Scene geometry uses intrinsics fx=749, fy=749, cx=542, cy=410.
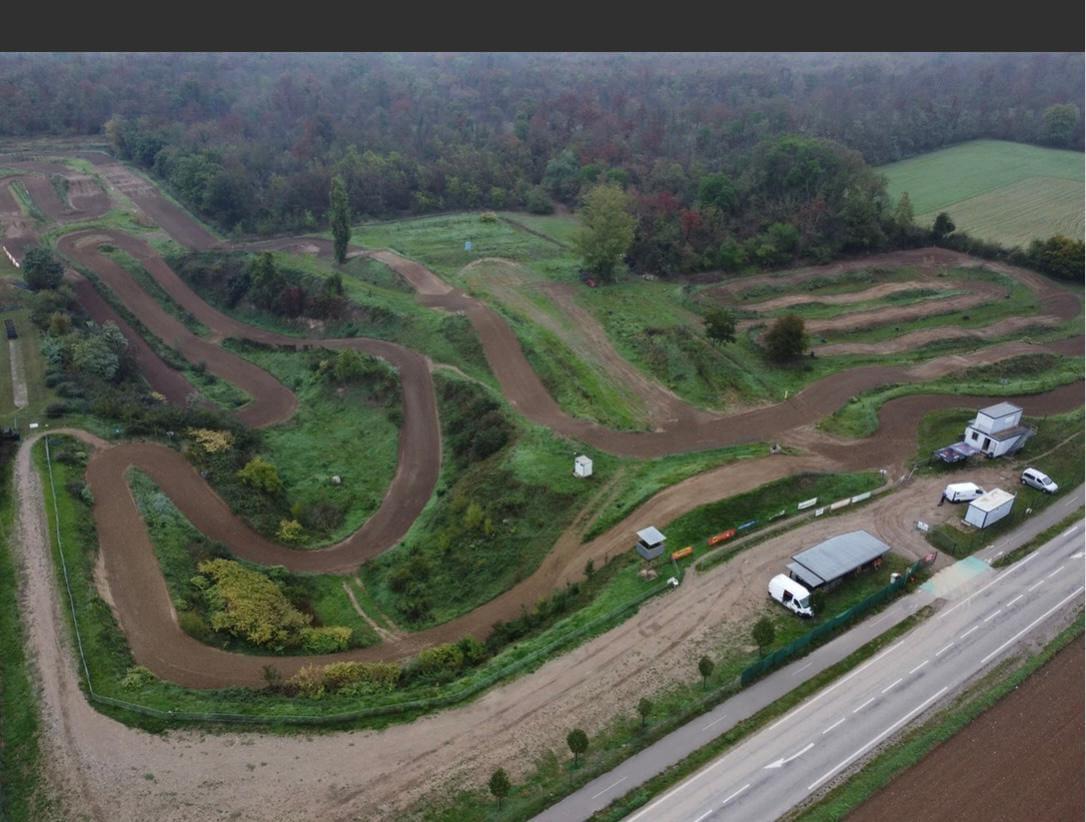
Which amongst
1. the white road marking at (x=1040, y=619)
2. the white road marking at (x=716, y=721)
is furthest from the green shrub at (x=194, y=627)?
the white road marking at (x=1040, y=619)

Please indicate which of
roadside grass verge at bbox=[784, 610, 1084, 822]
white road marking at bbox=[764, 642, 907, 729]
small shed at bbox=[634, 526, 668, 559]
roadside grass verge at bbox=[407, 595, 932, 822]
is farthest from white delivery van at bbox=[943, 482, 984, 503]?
small shed at bbox=[634, 526, 668, 559]

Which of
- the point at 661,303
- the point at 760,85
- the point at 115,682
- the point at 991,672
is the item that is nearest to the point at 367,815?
the point at 115,682

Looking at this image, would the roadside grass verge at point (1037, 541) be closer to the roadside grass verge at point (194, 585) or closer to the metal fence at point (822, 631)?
the metal fence at point (822, 631)

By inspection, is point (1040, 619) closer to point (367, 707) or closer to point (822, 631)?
point (822, 631)

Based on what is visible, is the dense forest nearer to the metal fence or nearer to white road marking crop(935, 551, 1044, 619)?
white road marking crop(935, 551, 1044, 619)

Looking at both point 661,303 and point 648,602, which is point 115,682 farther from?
point 661,303

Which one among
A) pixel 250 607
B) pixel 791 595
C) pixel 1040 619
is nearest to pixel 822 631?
pixel 791 595

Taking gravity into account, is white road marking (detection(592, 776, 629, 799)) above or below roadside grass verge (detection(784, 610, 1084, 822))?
above
